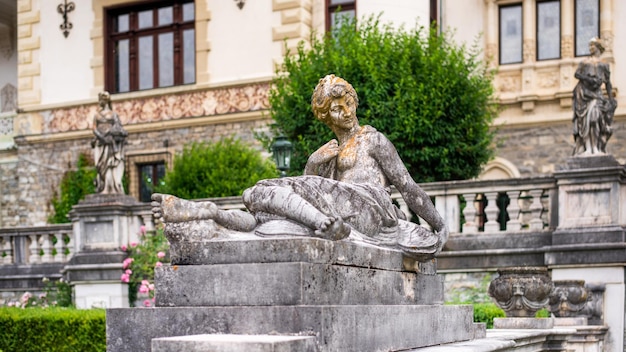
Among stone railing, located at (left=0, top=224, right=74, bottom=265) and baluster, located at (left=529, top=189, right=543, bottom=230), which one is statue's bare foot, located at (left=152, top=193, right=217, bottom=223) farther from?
stone railing, located at (left=0, top=224, right=74, bottom=265)

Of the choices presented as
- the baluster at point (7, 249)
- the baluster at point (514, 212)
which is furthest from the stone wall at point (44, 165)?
the baluster at point (514, 212)

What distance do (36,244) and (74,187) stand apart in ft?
22.6

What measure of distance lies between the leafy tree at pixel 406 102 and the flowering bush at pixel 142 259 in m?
2.87

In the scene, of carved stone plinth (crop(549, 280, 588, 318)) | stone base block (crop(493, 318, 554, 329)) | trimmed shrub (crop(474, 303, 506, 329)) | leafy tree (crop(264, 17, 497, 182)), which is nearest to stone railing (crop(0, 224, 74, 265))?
leafy tree (crop(264, 17, 497, 182))

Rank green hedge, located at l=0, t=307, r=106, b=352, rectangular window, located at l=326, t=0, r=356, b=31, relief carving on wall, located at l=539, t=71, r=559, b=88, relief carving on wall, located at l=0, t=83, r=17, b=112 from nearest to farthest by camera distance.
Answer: green hedge, located at l=0, t=307, r=106, b=352 → relief carving on wall, located at l=539, t=71, r=559, b=88 → rectangular window, located at l=326, t=0, r=356, b=31 → relief carving on wall, located at l=0, t=83, r=17, b=112

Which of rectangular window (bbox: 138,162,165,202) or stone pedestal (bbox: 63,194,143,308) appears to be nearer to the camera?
stone pedestal (bbox: 63,194,143,308)

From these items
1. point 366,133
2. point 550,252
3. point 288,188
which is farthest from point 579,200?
point 288,188

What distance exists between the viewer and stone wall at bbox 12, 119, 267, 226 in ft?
82.3

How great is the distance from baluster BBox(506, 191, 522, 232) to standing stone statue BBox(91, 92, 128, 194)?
6.79 meters

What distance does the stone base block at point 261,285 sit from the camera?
202 inches

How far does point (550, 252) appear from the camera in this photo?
540 inches

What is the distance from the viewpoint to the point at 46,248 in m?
18.4

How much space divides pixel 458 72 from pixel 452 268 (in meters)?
5.50

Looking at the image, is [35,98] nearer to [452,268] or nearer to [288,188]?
[452,268]
